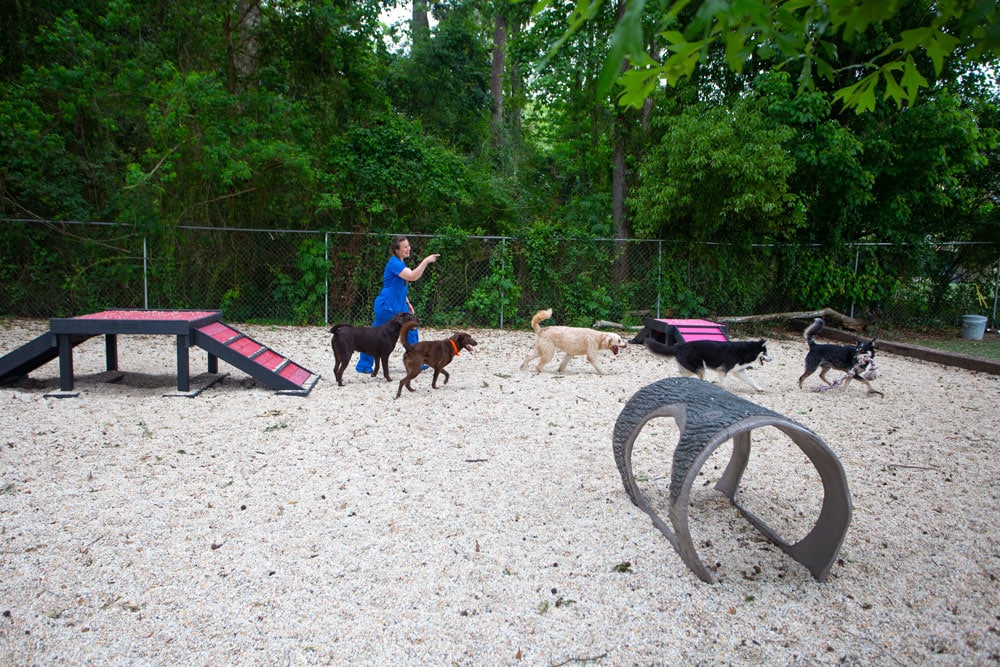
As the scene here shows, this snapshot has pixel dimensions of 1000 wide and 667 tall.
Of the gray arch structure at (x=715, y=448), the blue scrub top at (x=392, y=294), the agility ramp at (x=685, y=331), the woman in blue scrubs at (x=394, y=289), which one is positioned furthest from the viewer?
the agility ramp at (x=685, y=331)

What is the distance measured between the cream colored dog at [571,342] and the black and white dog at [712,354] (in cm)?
89

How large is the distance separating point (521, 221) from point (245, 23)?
7.96 metres

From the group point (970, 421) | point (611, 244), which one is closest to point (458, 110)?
point (611, 244)

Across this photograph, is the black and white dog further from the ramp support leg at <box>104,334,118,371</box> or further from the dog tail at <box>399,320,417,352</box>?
the ramp support leg at <box>104,334,118,371</box>

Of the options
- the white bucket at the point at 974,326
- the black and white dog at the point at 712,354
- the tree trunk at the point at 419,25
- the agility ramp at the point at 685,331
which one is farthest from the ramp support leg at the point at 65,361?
the white bucket at the point at 974,326

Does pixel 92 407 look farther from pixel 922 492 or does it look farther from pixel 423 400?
pixel 922 492

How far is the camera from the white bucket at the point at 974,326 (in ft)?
42.1

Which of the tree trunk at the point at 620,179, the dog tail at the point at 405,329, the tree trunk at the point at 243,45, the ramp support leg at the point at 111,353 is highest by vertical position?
the tree trunk at the point at 243,45

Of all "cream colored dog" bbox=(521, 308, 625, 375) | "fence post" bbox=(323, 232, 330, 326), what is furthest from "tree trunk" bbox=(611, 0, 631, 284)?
"cream colored dog" bbox=(521, 308, 625, 375)

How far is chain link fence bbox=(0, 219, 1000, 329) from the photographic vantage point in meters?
11.7

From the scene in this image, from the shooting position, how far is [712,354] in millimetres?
6992

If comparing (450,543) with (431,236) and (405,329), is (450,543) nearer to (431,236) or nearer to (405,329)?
(405,329)

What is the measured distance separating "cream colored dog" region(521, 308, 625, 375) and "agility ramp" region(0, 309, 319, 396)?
9.87ft

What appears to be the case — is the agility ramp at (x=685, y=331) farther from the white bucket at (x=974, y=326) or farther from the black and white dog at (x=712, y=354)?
the white bucket at (x=974, y=326)
